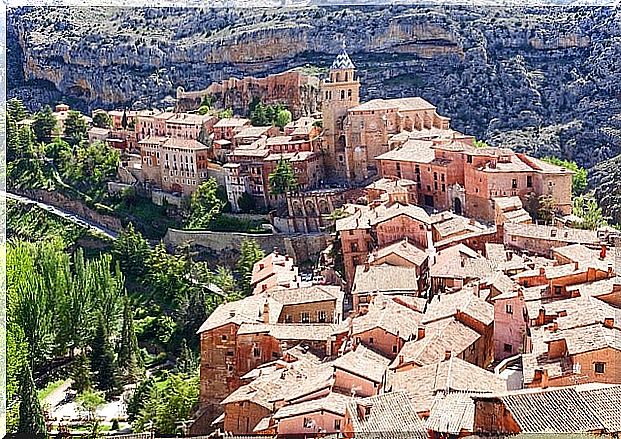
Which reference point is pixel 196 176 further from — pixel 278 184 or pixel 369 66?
pixel 369 66

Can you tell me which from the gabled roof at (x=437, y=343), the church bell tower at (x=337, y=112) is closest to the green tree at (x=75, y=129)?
the church bell tower at (x=337, y=112)

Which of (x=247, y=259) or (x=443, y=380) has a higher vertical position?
(x=443, y=380)

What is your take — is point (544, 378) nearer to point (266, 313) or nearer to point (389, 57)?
point (266, 313)

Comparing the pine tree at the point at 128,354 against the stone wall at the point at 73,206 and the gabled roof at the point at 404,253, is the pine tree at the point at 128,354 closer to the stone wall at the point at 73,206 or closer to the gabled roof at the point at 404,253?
the gabled roof at the point at 404,253

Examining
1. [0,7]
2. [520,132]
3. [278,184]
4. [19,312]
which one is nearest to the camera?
[0,7]

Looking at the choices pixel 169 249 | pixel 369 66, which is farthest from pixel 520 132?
pixel 169 249

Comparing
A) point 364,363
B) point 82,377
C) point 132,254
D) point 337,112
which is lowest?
point 82,377

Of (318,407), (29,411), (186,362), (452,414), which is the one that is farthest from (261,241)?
(452,414)
